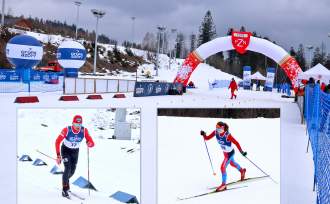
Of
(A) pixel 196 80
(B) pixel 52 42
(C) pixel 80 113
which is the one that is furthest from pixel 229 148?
(B) pixel 52 42

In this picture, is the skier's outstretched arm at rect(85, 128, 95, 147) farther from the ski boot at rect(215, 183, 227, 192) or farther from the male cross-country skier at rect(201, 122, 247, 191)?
the ski boot at rect(215, 183, 227, 192)

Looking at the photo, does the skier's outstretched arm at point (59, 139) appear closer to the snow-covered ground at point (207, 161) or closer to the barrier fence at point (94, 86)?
the snow-covered ground at point (207, 161)

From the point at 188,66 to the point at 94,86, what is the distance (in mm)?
8054

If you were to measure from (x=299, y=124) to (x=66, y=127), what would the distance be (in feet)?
36.9

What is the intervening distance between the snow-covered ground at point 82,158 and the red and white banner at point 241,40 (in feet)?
78.8

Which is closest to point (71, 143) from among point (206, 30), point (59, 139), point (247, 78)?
point (59, 139)

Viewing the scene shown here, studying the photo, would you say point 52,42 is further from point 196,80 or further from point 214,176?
point 214,176

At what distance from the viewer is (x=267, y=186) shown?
4867mm

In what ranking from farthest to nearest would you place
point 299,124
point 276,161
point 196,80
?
point 196,80, point 299,124, point 276,161

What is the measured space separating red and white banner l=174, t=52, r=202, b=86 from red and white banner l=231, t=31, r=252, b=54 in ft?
11.5

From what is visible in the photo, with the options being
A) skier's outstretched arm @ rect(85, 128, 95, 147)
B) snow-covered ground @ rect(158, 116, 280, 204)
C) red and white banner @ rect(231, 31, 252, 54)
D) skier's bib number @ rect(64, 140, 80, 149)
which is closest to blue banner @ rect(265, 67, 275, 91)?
red and white banner @ rect(231, 31, 252, 54)

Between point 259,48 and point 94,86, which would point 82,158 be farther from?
point 259,48

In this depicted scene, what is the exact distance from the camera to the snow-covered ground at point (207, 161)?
481cm

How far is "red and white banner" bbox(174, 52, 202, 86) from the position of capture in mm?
31266
